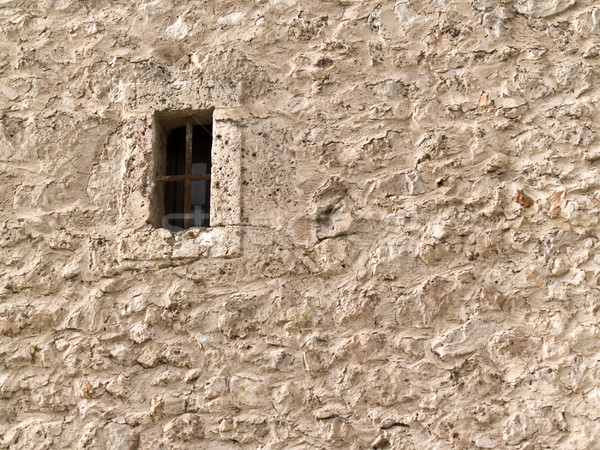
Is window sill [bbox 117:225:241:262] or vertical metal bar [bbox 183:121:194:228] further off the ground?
vertical metal bar [bbox 183:121:194:228]

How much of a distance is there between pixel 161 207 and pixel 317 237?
0.83 m

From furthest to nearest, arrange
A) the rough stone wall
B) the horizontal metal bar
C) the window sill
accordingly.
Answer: the horizontal metal bar → the window sill → the rough stone wall

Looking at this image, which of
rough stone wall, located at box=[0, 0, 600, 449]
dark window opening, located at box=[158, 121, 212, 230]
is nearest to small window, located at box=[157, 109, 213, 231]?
dark window opening, located at box=[158, 121, 212, 230]

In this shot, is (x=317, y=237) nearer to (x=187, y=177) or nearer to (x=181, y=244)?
(x=181, y=244)

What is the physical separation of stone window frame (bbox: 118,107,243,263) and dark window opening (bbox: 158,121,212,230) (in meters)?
0.09

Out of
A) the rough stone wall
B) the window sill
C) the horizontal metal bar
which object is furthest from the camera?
the horizontal metal bar

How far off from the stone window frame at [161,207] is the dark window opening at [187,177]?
0.31ft

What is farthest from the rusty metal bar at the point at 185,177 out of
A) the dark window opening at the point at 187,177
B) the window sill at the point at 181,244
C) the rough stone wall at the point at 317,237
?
the window sill at the point at 181,244

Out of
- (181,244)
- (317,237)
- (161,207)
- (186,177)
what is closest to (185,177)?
(186,177)

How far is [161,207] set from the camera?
3.51 m

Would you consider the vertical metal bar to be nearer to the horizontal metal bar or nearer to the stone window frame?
the horizontal metal bar

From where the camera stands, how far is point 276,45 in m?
3.48

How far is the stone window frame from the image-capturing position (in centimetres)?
328

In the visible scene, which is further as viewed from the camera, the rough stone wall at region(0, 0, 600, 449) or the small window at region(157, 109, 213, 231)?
the small window at region(157, 109, 213, 231)
